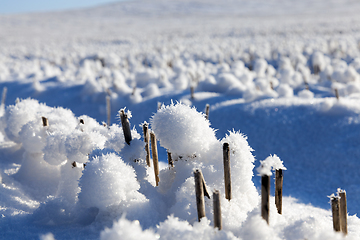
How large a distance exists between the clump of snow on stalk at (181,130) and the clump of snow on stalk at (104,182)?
0.18 m

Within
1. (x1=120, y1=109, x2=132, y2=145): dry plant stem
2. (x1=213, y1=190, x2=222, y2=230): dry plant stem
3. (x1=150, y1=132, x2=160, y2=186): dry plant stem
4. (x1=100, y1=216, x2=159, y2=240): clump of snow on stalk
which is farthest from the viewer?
(x1=150, y1=132, x2=160, y2=186): dry plant stem

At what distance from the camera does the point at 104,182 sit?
A: 958 millimetres

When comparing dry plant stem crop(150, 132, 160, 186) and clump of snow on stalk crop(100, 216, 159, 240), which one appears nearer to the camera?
clump of snow on stalk crop(100, 216, 159, 240)

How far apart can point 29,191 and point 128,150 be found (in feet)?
1.89

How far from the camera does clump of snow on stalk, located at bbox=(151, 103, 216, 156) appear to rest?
104 centimetres

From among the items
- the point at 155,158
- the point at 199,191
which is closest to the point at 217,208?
the point at 199,191

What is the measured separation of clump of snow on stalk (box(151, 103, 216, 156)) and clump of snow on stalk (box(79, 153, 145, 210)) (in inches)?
7.2

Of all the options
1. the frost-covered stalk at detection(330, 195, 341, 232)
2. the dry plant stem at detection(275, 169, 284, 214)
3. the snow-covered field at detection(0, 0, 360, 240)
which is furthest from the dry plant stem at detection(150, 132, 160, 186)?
the frost-covered stalk at detection(330, 195, 341, 232)

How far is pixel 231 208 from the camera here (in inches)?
38.6

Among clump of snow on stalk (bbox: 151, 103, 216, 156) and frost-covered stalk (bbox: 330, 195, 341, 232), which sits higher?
clump of snow on stalk (bbox: 151, 103, 216, 156)

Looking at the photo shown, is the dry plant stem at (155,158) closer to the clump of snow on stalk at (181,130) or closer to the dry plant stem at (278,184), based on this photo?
the clump of snow on stalk at (181,130)

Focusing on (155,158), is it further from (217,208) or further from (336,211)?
(336,211)

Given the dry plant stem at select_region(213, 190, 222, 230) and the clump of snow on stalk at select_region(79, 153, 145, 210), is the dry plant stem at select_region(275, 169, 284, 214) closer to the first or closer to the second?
the dry plant stem at select_region(213, 190, 222, 230)

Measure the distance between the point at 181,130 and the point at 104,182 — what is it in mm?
307
